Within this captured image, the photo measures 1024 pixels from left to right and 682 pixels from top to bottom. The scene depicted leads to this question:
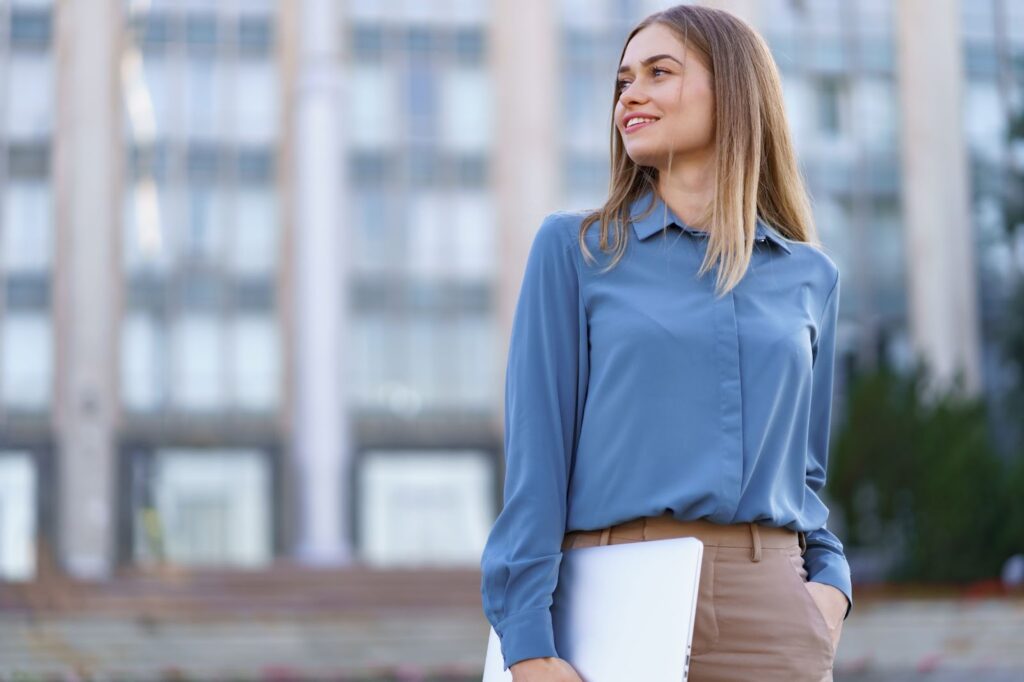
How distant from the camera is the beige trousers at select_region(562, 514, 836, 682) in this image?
1990 mm

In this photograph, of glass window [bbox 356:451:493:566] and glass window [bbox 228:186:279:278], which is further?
glass window [bbox 228:186:279:278]

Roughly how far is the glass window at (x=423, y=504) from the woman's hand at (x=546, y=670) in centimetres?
3200

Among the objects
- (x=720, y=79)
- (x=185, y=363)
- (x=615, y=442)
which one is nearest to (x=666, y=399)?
(x=615, y=442)

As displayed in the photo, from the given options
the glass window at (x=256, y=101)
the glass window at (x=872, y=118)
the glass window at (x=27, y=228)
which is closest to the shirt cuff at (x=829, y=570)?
the glass window at (x=256, y=101)

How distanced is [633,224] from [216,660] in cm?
1407

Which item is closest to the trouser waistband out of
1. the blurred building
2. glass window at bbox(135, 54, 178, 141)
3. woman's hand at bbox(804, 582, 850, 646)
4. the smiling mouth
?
woman's hand at bbox(804, 582, 850, 646)

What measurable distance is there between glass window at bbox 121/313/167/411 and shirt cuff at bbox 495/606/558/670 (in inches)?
1278

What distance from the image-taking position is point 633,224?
221 centimetres

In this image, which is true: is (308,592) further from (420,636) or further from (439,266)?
(439,266)

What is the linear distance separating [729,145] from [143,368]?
32485mm

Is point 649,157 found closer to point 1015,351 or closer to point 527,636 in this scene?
point 527,636

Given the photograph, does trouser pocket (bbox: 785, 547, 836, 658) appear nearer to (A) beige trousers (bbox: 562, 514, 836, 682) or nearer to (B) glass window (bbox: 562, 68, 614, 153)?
(A) beige trousers (bbox: 562, 514, 836, 682)

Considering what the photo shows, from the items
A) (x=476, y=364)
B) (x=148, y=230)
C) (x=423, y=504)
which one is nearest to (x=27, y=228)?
(x=148, y=230)

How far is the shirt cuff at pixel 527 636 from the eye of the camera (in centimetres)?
193
